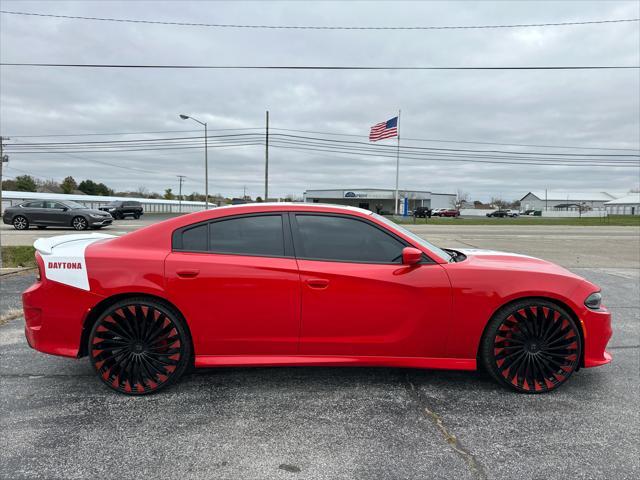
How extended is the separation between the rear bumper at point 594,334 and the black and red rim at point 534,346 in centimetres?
8

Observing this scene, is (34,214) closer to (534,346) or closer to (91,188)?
(534,346)

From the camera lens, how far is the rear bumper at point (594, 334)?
119 inches

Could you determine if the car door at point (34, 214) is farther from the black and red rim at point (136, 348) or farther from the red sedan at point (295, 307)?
the black and red rim at point (136, 348)

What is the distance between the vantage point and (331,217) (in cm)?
315

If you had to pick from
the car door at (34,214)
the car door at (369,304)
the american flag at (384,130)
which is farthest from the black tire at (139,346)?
the american flag at (384,130)

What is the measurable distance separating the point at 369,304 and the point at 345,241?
1.73ft

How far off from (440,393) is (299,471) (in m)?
1.40

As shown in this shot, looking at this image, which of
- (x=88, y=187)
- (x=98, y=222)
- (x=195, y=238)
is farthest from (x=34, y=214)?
(x=88, y=187)

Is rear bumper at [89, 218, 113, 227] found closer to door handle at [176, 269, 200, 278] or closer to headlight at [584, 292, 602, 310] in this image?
door handle at [176, 269, 200, 278]

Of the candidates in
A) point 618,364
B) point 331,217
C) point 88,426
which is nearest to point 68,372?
point 88,426

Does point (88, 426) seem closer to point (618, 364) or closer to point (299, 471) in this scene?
point (299, 471)

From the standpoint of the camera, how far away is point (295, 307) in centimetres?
291

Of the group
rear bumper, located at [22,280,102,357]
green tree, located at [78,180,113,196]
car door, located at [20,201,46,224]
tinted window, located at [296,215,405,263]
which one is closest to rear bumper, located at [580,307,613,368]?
tinted window, located at [296,215,405,263]

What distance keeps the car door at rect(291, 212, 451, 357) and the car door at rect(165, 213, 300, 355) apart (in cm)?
12
